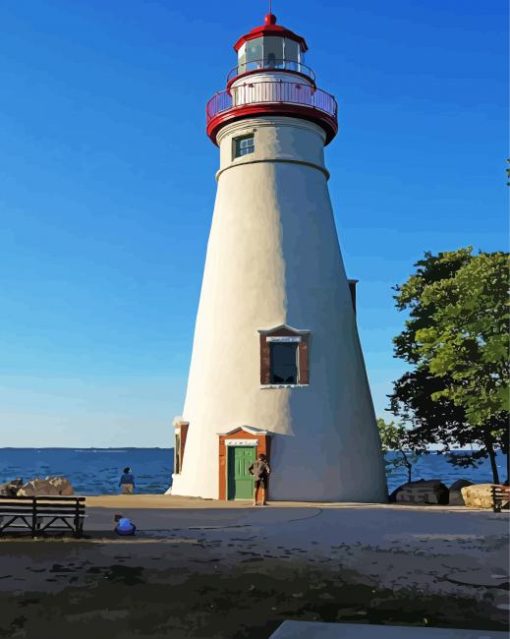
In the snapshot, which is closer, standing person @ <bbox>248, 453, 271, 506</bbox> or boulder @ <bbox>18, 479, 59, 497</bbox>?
standing person @ <bbox>248, 453, 271, 506</bbox>

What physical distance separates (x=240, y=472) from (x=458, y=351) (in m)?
8.57

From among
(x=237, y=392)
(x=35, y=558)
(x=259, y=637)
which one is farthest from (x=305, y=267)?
(x=259, y=637)

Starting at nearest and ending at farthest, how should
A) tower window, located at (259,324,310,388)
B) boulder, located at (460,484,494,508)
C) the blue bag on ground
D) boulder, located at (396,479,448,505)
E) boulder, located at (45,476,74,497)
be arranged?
the blue bag on ground → boulder, located at (460,484,494,508) → tower window, located at (259,324,310,388) → boulder, located at (396,479,448,505) → boulder, located at (45,476,74,497)

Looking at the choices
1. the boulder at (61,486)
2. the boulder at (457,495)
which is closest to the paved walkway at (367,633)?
the boulder at (457,495)

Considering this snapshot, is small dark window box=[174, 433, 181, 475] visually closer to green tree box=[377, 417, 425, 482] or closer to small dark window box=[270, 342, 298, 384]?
small dark window box=[270, 342, 298, 384]

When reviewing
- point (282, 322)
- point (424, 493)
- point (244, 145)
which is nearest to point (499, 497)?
point (424, 493)

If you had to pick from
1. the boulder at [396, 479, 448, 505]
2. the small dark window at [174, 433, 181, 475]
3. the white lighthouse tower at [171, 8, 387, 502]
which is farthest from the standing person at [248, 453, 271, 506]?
the boulder at [396, 479, 448, 505]

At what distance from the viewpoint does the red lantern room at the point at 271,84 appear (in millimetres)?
26141

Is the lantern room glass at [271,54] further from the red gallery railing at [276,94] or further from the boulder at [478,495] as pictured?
the boulder at [478,495]

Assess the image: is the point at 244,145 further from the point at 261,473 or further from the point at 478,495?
the point at 478,495

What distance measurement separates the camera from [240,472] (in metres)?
23.7

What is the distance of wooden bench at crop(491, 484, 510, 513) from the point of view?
20803 millimetres

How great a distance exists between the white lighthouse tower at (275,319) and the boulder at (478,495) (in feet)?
10.7

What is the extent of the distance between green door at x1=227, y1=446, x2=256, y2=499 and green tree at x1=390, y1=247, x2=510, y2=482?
7090 mm
